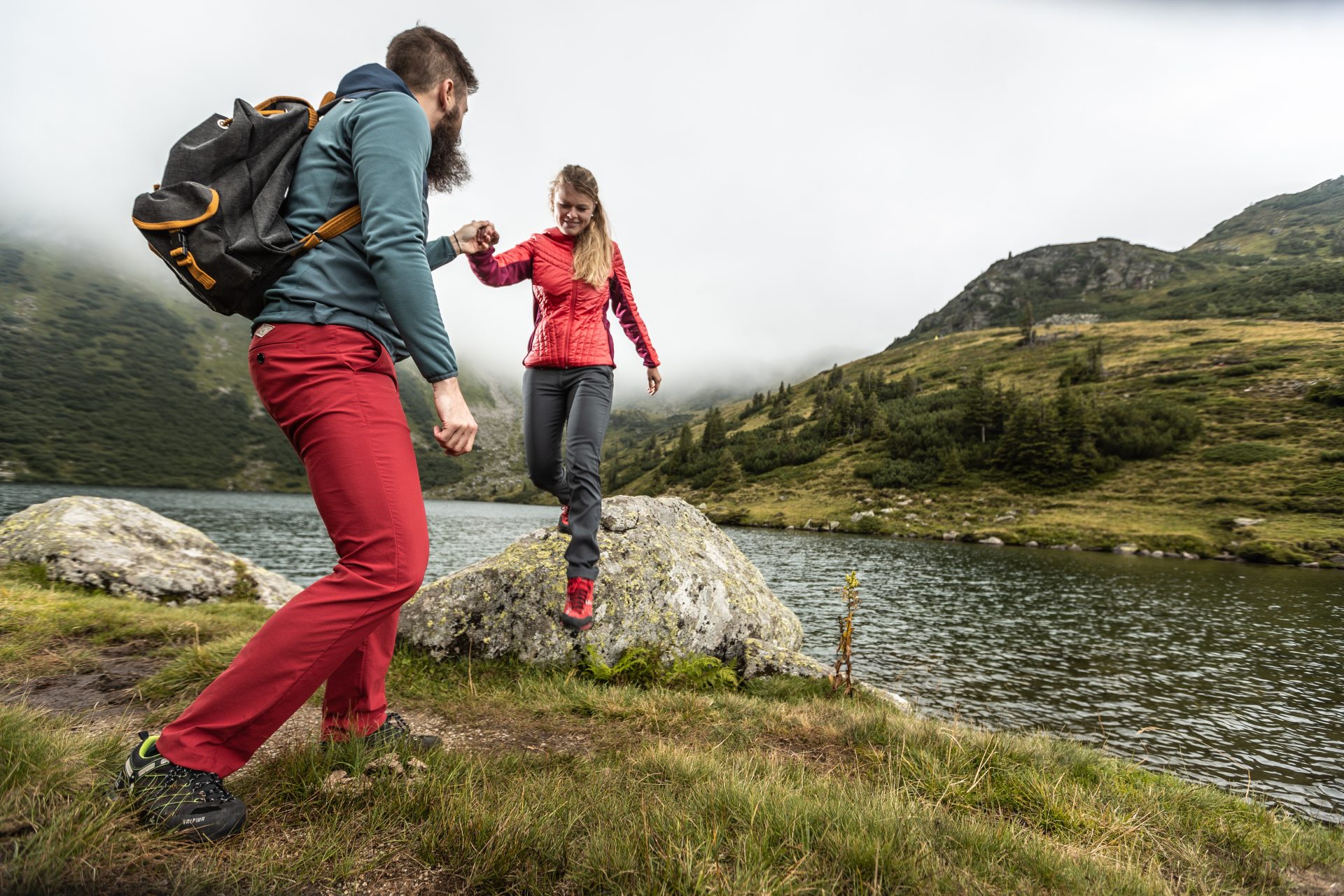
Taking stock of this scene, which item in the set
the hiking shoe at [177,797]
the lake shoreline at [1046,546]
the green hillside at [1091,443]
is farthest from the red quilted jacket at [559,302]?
the green hillside at [1091,443]

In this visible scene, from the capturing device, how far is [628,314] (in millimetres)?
5883

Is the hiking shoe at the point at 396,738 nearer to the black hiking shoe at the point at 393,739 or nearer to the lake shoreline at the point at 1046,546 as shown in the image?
the black hiking shoe at the point at 393,739

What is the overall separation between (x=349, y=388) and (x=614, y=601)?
478cm

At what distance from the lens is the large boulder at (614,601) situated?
20.1 feet

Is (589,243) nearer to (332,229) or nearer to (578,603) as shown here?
(332,229)

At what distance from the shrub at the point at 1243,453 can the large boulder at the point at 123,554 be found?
78.9 meters

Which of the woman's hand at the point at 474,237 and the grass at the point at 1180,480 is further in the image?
the grass at the point at 1180,480

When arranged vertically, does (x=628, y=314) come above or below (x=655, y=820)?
above

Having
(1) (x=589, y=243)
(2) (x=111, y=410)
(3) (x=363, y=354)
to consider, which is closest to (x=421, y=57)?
(3) (x=363, y=354)

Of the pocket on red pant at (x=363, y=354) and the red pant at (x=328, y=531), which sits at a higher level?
the pocket on red pant at (x=363, y=354)

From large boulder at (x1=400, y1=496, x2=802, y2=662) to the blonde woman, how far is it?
3.47 ft

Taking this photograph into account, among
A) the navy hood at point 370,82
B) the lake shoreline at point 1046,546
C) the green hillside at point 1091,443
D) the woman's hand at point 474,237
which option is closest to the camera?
the navy hood at point 370,82

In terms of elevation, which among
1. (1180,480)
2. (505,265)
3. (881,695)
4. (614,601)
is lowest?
(1180,480)

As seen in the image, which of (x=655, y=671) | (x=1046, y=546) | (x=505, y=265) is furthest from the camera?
(x=1046, y=546)
